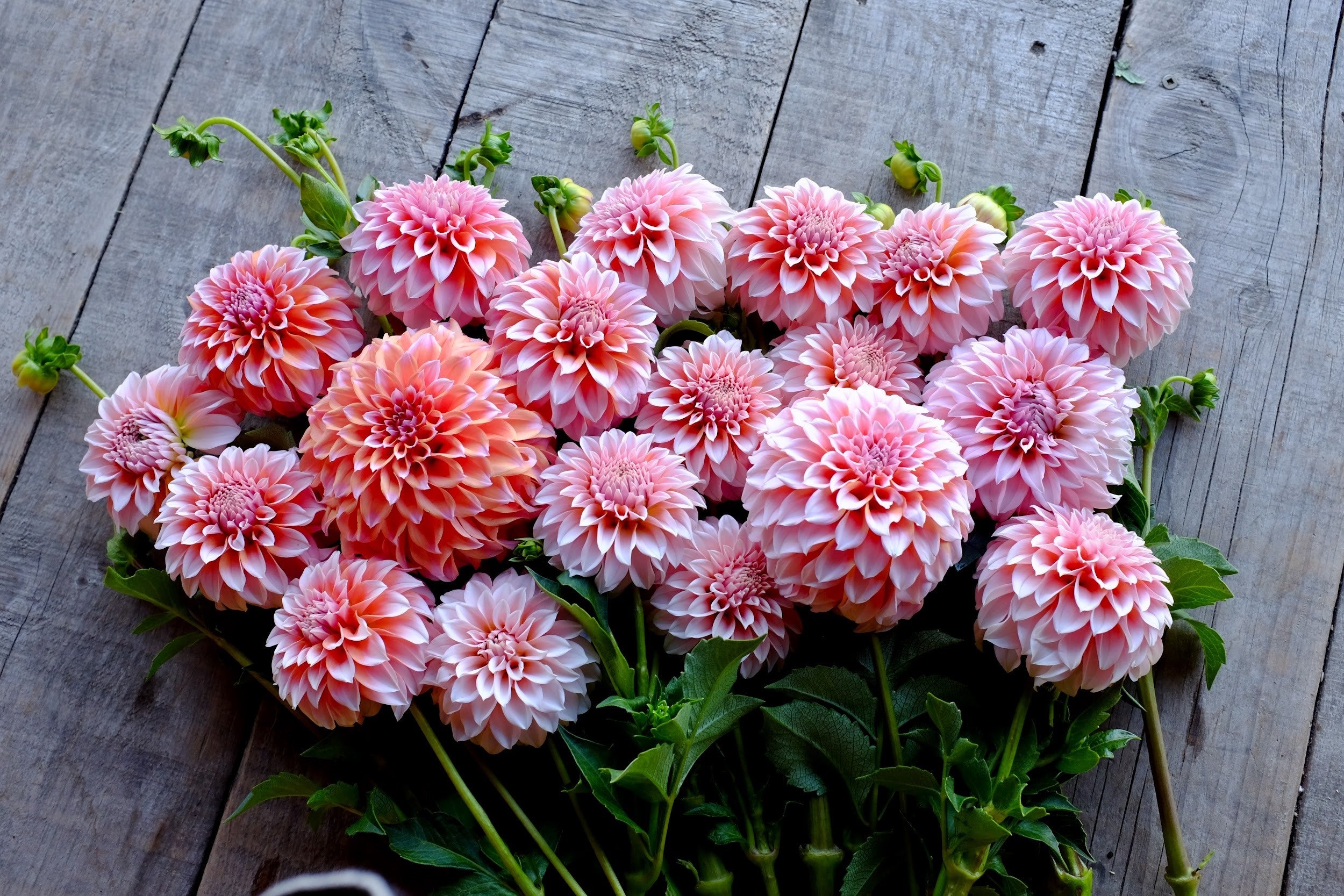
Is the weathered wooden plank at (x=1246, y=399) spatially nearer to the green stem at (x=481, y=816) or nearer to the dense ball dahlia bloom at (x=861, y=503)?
the dense ball dahlia bloom at (x=861, y=503)

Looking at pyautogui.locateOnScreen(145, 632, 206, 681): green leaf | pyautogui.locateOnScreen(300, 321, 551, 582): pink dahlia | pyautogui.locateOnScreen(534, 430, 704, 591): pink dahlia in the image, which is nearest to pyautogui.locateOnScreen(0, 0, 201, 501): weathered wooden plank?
pyautogui.locateOnScreen(145, 632, 206, 681): green leaf

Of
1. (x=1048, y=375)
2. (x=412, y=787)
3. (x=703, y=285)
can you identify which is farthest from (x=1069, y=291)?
(x=412, y=787)

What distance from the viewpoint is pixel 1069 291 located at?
76 centimetres

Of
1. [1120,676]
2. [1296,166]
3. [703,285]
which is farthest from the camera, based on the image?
[1296,166]

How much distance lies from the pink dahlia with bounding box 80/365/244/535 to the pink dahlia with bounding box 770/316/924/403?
16.8 inches

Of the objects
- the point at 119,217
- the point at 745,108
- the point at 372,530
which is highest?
the point at 745,108

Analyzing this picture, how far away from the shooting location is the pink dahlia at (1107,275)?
75 cm

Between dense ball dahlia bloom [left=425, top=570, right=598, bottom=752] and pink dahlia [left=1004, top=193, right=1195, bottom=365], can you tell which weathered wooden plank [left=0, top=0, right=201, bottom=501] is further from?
pink dahlia [left=1004, top=193, right=1195, bottom=365]

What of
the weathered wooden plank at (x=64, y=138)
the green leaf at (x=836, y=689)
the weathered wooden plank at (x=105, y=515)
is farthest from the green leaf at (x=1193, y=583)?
the weathered wooden plank at (x=64, y=138)

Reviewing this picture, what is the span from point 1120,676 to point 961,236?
0.33 metres

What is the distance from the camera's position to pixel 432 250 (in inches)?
29.7

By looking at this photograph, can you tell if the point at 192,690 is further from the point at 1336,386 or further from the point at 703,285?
the point at 1336,386

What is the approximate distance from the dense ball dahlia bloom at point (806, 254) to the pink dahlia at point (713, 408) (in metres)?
0.06

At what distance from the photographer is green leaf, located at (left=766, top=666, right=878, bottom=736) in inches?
27.9
